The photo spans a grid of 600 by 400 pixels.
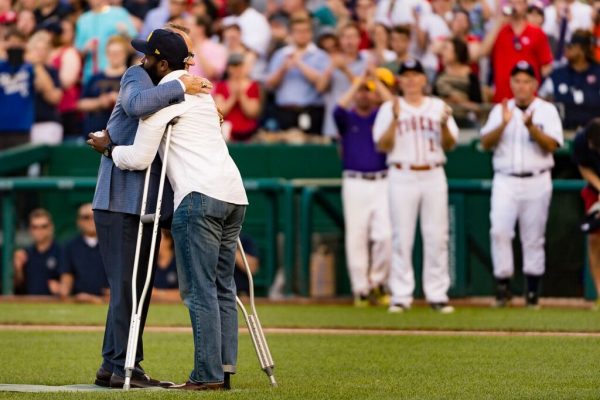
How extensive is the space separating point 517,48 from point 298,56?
286 cm

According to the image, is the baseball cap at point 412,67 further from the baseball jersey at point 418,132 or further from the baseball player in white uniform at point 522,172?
the baseball player in white uniform at point 522,172

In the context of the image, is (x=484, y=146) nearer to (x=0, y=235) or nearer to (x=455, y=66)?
(x=455, y=66)

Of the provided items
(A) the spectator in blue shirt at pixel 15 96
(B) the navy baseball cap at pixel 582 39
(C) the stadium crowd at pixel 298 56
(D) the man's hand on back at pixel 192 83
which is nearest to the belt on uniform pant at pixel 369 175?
(C) the stadium crowd at pixel 298 56

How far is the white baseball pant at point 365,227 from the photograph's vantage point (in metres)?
16.1

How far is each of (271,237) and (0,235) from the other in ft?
11.0

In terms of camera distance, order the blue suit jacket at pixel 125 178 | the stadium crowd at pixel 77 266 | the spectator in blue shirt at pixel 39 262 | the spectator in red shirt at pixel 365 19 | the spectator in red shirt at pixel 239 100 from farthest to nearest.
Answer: the spectator in red shirt at pixel 365 19, the spectator in red shirt at pixel 239 100, the spectator in blue shirt at pixel 39 262, the stadium crowd at pixel 77 266, the blue suit jacket at pixel 125 178

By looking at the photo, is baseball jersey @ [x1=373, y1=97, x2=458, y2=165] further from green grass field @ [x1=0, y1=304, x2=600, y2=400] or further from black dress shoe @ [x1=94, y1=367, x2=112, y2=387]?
black dress shoe @ [x1=94, y1=367, x2=112, y2=387]

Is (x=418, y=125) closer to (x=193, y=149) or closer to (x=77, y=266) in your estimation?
(x=77, y=266)

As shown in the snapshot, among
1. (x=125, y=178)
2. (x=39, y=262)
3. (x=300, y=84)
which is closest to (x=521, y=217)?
(x=300, y=84)

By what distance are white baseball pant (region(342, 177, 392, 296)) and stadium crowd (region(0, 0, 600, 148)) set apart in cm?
156

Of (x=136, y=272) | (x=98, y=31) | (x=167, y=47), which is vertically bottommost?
(x=136, y=272)

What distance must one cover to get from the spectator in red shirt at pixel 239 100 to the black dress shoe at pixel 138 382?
951cm

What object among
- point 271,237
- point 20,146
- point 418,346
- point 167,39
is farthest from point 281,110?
point 167,39

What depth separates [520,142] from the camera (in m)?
15.1
